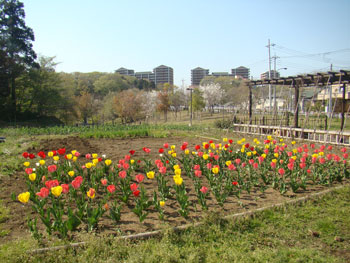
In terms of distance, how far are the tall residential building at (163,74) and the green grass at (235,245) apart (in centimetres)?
15331

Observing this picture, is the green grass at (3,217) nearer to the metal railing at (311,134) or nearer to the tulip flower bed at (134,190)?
the tulip flower bed at (134,190)

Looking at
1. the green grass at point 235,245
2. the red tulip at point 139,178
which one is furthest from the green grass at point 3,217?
the red tulip at point 139,178

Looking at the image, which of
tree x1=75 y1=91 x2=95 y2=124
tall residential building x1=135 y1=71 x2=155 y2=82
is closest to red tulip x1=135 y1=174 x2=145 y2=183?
tree x1=75 y1=91 x2=95 y2=124

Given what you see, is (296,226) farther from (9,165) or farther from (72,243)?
(9,165)

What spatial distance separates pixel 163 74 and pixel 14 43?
126m

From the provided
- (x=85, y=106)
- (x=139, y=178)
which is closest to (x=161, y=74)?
(x=85, y=106)

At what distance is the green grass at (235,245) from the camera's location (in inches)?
130

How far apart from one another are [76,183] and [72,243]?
0.96 meters

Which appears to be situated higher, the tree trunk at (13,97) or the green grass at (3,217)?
the tree trunk at (13,97)

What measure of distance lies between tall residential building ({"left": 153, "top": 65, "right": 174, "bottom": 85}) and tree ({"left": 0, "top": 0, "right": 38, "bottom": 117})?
12207cm

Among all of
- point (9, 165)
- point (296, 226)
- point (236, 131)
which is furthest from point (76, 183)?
point (236, 131)

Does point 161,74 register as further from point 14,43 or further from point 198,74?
point 14,43

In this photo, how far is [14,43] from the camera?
107 ft

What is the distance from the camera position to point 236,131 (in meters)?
17.9
